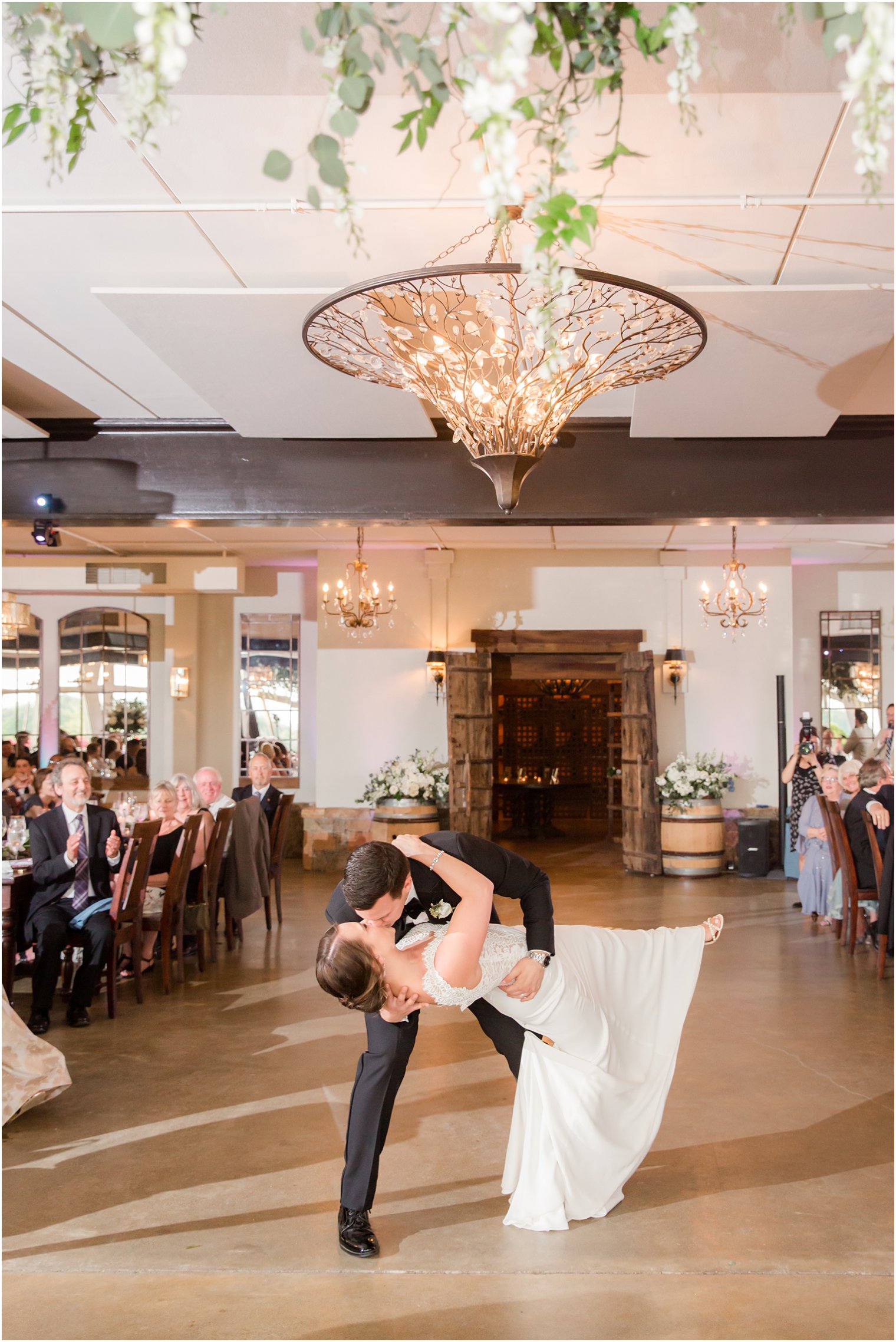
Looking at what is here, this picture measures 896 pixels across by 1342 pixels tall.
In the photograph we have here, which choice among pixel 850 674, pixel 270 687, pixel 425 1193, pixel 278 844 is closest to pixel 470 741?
pixel 278 844

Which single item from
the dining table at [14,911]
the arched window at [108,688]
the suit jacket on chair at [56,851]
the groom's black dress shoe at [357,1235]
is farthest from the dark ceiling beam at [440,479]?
the arched window at [108,688]

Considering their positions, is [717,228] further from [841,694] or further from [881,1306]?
[841,694]

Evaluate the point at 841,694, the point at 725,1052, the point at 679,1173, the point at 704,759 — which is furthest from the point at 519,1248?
the point at 841,694

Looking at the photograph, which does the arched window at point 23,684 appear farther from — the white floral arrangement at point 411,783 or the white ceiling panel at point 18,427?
the white ceiling panel at point 18,427

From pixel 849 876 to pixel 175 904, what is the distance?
457 cm

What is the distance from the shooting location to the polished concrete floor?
2838 mm

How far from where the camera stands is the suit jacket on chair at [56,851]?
18.5ft

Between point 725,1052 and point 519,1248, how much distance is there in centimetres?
228

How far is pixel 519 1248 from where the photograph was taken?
3176 mm

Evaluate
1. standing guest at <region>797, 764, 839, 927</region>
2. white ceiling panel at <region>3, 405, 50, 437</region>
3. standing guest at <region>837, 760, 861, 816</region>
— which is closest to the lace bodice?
white ceiling panel at <region>3, 405, 50, 437</region>

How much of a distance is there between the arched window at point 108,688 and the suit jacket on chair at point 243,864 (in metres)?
6.19

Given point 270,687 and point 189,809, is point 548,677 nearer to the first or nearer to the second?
point 270,687

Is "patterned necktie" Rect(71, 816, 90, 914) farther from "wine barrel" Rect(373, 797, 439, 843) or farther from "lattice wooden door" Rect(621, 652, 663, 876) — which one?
"lattice wooden door" Rect(621, 652, 663, 876)

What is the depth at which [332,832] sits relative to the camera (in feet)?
38.5
